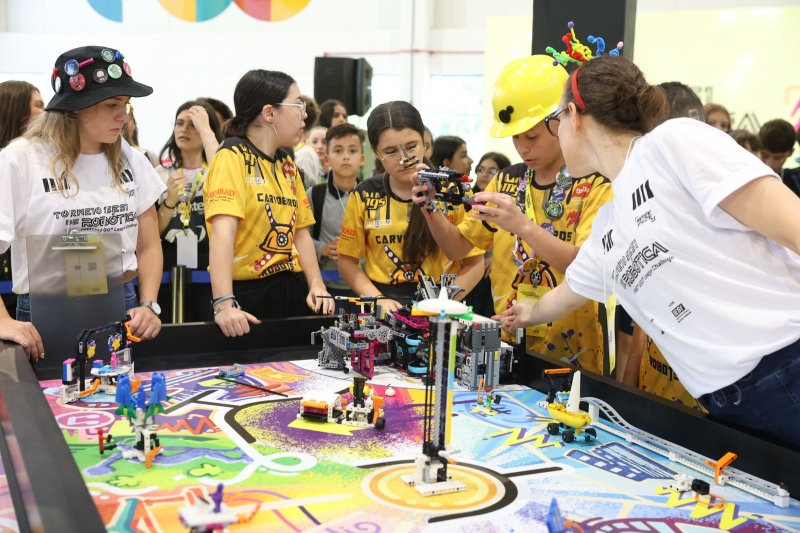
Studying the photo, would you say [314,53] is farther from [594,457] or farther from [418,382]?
[594,457]

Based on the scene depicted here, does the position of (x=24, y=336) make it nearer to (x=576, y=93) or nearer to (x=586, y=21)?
(x=576, y=93)

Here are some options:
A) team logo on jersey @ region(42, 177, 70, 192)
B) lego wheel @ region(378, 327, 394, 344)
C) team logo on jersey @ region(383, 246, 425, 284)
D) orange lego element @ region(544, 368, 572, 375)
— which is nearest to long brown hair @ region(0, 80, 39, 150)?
team logo on jersey @ region(42, 177, 70, 192)

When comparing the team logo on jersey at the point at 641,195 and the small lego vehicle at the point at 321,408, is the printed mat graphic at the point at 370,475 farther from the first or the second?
the team logo on jersey at the point at 641,195

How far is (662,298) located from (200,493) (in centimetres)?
92

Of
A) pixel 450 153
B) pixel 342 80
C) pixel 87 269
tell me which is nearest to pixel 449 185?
pixel 87 269

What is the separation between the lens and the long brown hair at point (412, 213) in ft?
8.45

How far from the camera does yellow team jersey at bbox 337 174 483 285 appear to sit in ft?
8.60

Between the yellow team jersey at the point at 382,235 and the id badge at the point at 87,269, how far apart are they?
874 mm

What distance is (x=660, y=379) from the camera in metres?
2.15

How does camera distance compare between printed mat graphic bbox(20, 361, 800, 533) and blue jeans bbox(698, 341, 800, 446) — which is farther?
blue jeans bbox(698, 341, 800, 446)

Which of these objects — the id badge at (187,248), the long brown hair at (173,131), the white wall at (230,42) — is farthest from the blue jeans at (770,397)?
the white wall at (230,42)

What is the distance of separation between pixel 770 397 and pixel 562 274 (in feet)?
3.13

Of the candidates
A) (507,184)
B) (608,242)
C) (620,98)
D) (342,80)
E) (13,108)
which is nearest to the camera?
(620,98)

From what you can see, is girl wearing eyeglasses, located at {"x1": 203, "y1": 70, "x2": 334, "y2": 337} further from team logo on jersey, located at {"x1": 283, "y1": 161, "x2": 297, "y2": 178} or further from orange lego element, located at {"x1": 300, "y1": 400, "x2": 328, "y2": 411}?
orange lego element, located at {"x1": 300, "y1": 400, "x2": 328, "y2": 411}
